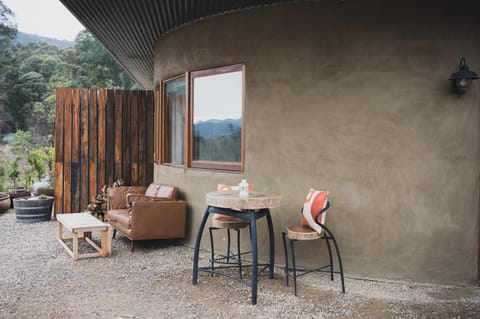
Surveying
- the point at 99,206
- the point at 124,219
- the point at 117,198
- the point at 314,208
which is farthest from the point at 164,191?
the point at 314,208

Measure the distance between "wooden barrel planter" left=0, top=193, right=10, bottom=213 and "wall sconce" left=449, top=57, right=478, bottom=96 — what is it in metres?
8.24

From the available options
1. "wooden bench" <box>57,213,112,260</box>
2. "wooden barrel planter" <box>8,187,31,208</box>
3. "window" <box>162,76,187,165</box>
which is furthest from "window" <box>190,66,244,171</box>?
"wooden barrel planter" <box>8,187,31,208</box>

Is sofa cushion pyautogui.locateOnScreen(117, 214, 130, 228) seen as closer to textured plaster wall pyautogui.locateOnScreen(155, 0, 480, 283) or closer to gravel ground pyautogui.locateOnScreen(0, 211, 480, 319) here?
gravel ground pyautogui.locateOnScreen(0, 211, 480, 319)

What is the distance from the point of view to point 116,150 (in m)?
7.93

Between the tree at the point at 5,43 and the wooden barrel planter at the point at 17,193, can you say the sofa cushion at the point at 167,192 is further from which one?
the tree at the point at 5,43

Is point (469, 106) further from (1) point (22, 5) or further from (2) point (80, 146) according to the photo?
(1) point (22, 5)

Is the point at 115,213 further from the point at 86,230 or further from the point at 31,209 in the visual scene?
the point at 31,209

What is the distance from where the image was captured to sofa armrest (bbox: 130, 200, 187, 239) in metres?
5.35

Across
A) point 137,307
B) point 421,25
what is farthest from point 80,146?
point 421,25

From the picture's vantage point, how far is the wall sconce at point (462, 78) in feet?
13.0

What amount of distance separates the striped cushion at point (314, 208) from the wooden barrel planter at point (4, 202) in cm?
685

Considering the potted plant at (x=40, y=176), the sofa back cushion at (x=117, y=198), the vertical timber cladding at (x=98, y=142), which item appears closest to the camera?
the sofa back cushion at (x=117, y=198)

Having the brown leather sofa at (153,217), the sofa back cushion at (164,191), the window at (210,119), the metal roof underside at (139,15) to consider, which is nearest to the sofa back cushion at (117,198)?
the sofa back cushion at (164,191)

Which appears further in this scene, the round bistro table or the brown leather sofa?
the brown leather sofa
